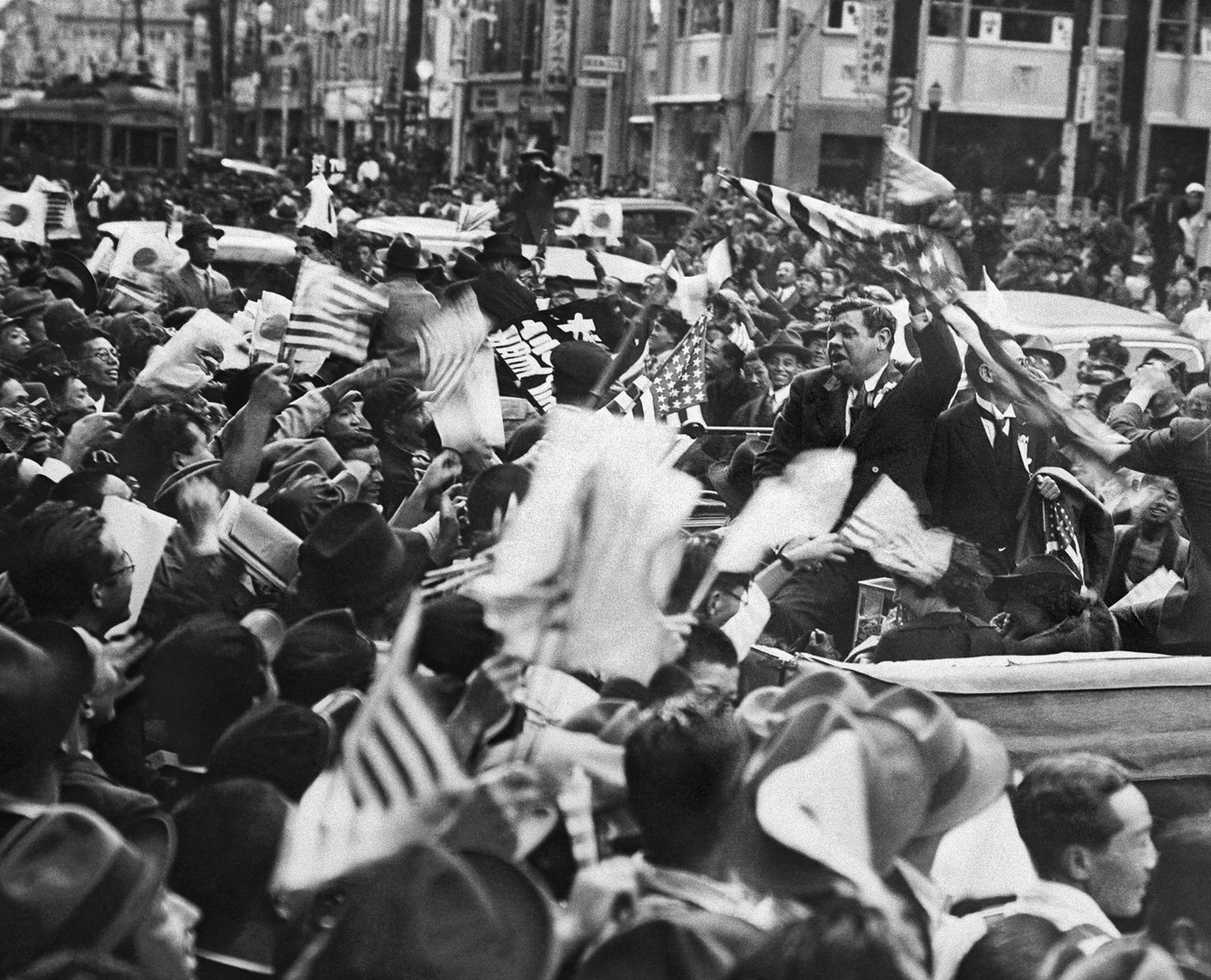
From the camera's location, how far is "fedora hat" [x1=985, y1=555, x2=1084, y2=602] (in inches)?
226

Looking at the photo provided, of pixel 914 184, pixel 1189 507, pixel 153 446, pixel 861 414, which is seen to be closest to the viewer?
pixel 153 446

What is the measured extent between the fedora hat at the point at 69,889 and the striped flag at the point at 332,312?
518 centimetres

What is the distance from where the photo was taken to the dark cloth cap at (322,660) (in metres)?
4.00

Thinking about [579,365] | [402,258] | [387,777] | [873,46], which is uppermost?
[873,46]

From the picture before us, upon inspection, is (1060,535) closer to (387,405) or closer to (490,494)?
(490,494)

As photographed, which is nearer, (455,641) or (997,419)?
(455,641)

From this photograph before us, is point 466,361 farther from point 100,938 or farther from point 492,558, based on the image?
point 100,938

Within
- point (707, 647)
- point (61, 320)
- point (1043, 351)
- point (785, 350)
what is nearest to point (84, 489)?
point (707, 647)

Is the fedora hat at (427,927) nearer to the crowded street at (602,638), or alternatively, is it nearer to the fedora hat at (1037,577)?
the crowded street at (602,638)

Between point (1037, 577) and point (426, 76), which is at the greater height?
point (426, 76)

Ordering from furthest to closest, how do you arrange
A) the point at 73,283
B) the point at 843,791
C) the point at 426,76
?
the point at 426,76
the point at 73,283
the point at 843,791

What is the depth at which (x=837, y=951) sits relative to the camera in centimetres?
250

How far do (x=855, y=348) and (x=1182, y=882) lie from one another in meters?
3.71

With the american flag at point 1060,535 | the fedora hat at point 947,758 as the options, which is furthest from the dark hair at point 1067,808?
the american flag at point 1060,535
